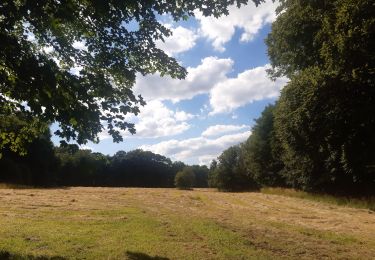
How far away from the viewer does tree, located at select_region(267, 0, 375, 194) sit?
2528 cm

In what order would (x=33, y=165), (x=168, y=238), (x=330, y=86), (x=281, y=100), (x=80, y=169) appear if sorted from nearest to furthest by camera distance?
(x=168, y=238) → (x=330, y=86) → (x=281, y=100) → (x=33, y=165) → (x=80, y=169)

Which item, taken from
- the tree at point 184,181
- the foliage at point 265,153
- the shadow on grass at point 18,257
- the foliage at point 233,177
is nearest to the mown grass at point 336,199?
the foliage at point 265,153

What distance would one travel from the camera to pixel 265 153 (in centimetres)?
5416

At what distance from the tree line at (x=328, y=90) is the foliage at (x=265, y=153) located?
13.9 meters

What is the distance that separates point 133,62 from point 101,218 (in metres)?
9.57

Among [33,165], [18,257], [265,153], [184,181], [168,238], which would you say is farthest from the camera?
[33,165]

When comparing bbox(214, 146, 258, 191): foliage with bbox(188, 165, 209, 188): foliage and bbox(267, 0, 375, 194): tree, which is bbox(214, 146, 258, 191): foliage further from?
Answer: bbox(188, 165, 209, 188): foliage

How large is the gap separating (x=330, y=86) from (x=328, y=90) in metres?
0.31

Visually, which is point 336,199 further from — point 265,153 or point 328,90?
point 265,153

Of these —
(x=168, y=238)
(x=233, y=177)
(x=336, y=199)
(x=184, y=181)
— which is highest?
(x=233, y=177)

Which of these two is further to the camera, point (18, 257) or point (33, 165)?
point (33, 165)

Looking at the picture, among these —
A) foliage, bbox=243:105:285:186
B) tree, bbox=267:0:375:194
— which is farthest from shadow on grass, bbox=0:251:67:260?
foliage, bbox=243:105:285:186

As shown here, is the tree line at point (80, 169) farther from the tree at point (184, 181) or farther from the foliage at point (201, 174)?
the tree at point (184, 181)

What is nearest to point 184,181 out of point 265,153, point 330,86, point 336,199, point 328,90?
point 265,153
